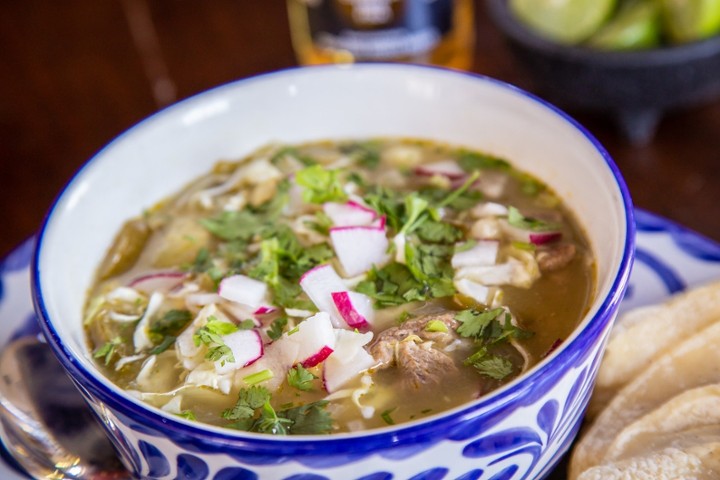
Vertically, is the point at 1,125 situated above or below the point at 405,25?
below

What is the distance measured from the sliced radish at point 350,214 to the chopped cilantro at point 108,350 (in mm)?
545

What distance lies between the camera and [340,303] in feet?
5.80

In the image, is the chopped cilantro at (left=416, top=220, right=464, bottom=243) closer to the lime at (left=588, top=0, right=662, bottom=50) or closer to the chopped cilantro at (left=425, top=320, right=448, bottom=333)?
the chopped cilantro at (left=425, top=320, right=448, bottom=333)

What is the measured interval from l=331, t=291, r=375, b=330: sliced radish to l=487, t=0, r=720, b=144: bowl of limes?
139cm

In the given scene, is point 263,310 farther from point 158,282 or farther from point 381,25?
point 381,25

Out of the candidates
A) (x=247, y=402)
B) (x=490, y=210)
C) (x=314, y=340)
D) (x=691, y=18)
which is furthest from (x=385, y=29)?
(x=247, y=402)

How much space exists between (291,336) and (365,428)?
25cm

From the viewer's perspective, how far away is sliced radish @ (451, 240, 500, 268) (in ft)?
6.21

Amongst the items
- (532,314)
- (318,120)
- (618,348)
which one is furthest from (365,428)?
(318,120)

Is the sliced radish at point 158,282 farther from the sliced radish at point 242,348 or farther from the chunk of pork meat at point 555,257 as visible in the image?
the chunk of pork meat at point 555,257

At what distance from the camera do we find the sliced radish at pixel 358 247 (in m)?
1.90

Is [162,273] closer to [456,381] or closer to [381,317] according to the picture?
[381,317]

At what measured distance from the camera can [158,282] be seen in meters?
2.03

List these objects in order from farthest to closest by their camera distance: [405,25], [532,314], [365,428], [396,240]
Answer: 1. [405,25]
2. [396,240]
3. [532,314]
4. [365,428]
